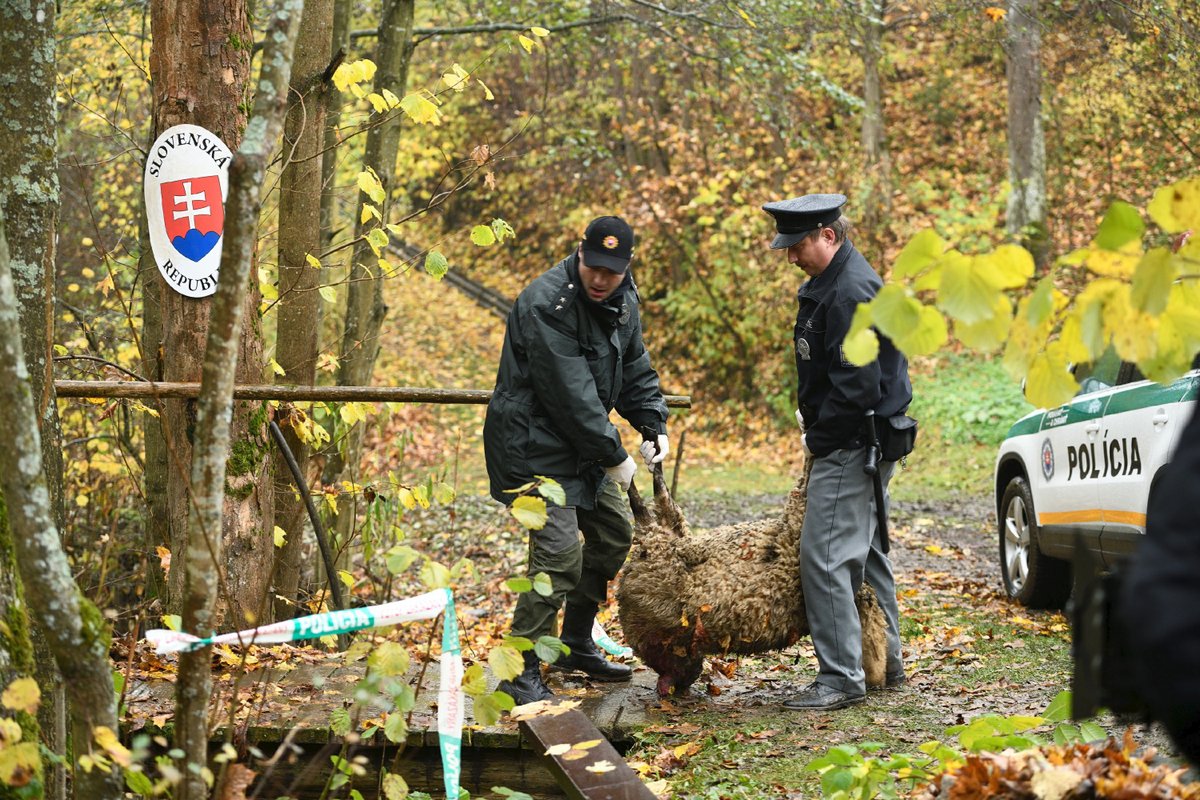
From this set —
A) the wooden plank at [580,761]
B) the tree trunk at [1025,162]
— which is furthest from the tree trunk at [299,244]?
the tree trunk at [1025,162]

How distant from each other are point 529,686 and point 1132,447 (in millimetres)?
3407

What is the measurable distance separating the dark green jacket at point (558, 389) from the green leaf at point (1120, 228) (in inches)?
128

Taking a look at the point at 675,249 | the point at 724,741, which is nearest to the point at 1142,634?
the point at 724,741

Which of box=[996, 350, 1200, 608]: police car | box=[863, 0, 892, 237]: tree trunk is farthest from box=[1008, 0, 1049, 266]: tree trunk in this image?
box=[996, 350, 1200, 608]: police car

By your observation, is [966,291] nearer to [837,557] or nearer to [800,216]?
[800,216]

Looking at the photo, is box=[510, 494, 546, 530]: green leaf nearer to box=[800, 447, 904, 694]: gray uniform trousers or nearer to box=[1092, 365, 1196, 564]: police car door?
box=[800, 447, 904, 694]: gray uniform trousers

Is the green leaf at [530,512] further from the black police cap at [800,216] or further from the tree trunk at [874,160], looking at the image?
the tree trunk at [874,160]

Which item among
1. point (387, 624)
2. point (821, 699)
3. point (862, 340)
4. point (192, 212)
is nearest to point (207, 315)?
point (192, 212)

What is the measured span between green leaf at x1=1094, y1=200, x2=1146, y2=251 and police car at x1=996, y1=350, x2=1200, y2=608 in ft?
10.9

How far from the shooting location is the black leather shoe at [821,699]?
222 inches

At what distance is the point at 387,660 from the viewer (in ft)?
11.5

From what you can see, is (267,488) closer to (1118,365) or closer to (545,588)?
(545,588)

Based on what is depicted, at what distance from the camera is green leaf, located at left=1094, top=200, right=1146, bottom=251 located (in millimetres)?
2307

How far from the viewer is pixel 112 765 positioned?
315 cm
